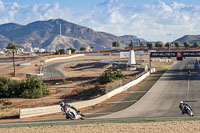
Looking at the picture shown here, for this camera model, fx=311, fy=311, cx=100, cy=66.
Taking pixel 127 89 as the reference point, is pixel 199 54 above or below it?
above

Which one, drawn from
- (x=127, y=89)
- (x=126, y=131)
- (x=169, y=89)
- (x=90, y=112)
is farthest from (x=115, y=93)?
(x=126, y=131)

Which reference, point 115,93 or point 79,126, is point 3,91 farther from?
point 79,126

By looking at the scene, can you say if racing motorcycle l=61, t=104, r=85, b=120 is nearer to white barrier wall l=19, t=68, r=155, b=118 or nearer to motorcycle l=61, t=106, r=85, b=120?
motorcycle l=61, t=106, r=85, b=120

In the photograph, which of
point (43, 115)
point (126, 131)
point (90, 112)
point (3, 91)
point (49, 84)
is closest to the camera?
point (126, 131)

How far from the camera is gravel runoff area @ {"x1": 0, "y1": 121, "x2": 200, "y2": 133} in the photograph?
1614cm

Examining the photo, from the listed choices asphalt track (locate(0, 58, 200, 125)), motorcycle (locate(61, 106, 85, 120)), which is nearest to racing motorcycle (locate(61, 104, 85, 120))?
motorcycle (locate(61, 106, 85, 120))

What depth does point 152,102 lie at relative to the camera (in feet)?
109

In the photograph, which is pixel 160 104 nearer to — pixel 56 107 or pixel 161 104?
pixel 161 104

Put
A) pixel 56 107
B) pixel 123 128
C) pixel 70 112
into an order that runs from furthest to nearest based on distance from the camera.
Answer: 1. pixel 56 107
2. pixel 70 112
3. pixel 123 128

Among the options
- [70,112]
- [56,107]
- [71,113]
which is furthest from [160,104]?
[70,112]

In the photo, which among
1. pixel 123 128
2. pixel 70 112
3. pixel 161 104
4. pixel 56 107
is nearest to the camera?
pixel 123 128

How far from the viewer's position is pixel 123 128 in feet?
55.6

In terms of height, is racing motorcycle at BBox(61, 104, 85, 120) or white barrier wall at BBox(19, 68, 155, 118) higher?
racing motorcycle at BBox(61, 104, 85, 120)

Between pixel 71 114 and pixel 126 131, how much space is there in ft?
13.6
